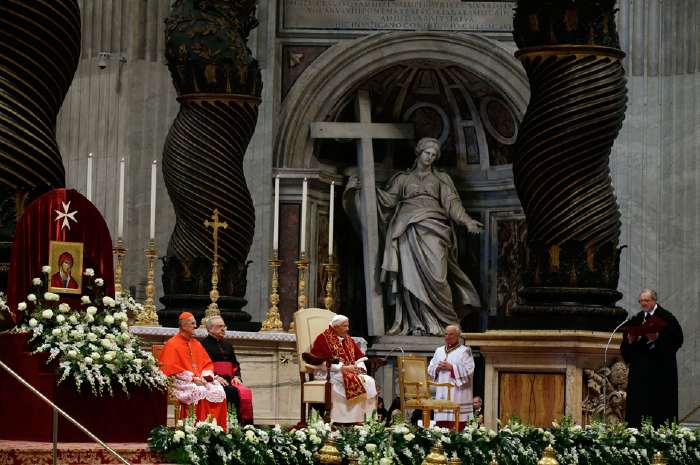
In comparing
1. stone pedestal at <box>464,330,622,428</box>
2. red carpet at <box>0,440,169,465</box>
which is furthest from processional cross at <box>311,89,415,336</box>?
red carpet at <box>0,440,169,465</box>

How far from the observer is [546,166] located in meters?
12.0

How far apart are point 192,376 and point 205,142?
2.94 m

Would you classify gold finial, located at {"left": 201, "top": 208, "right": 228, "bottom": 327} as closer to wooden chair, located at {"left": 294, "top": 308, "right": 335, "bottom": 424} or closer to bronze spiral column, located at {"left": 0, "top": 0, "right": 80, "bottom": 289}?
wooden chair, located at {"left": 294, "top": 308, "right": 335, "bottom": 424}

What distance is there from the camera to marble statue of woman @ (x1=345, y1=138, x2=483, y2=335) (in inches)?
682

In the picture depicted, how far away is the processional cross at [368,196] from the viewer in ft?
57.2

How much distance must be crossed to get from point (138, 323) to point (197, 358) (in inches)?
86.4

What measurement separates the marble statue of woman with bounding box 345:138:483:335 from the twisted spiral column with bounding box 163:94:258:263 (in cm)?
398

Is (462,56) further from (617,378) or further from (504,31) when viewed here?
(617,378)

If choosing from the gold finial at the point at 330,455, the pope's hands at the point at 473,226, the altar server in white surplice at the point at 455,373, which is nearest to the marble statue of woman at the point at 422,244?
the pope's hands at the point at 473,226

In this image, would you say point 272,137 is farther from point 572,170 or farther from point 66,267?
point 66,267

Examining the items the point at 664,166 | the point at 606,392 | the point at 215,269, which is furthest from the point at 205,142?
the point at 664,166

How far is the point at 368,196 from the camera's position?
17453 mm

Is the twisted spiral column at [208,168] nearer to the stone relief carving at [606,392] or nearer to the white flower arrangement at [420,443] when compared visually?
the stone relief carving at [606,392]

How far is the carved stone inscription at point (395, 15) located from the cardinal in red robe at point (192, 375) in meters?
6.94
